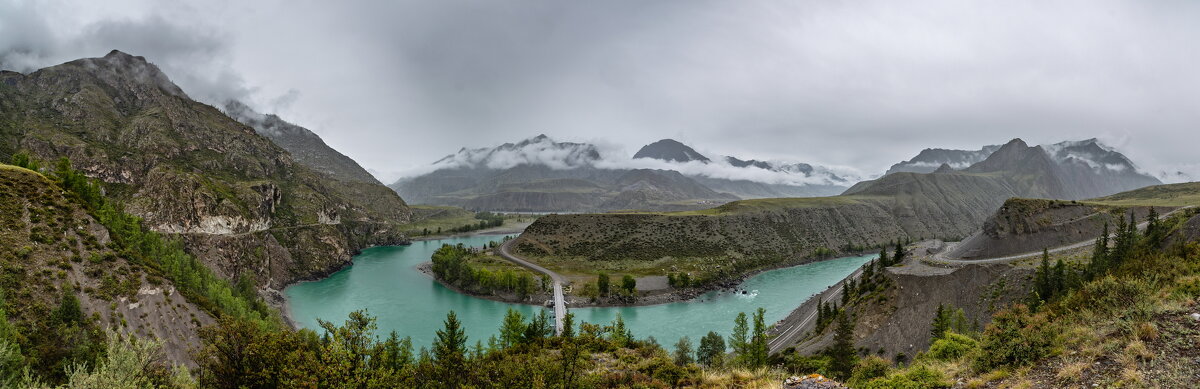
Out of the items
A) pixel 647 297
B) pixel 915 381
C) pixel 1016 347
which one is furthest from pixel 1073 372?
pixel 647 297

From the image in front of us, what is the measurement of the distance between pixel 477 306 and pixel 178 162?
96.1m

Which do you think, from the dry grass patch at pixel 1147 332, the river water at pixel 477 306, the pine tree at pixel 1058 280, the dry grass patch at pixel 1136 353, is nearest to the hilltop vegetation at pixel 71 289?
the river water at pixel 477 306

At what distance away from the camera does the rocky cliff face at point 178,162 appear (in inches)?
3880

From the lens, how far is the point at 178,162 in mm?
117438

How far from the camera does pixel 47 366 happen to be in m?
25.0

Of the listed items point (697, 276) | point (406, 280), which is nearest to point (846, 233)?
point (697, 276)

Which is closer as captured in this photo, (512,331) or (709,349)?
(512,331)

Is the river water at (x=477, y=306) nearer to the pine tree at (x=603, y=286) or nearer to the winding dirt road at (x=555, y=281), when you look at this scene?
the winding dirt road at (x=555, y=281)

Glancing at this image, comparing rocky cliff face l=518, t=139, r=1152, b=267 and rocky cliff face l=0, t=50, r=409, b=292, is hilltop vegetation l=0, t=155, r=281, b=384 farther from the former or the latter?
rocky cliff face l=518, t=139, r=1152, b=267

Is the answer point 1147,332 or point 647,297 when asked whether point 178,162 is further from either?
point 1147,332

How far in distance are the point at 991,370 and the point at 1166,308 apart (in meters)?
4.22

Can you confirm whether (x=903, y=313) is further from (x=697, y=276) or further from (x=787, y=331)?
(x=697, y=276)

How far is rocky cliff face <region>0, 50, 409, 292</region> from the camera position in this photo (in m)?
98.6

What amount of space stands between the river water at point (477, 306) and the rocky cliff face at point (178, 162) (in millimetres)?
16986
